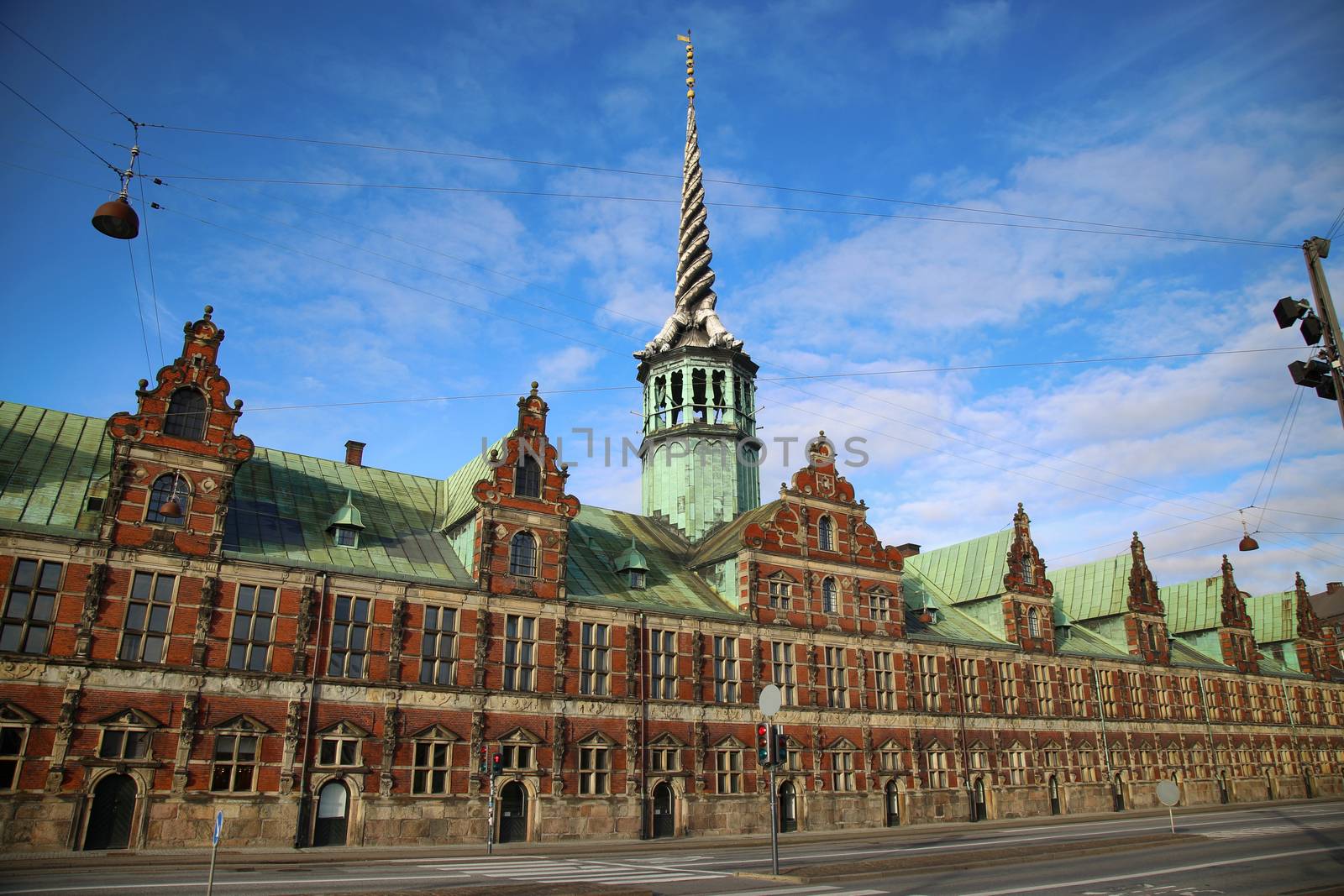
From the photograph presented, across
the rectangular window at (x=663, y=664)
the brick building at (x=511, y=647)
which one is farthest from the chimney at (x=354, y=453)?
the rectangular window at (x=663, y=664)

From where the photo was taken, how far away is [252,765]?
35281mm

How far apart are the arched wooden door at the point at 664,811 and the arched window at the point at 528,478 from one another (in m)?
15.2

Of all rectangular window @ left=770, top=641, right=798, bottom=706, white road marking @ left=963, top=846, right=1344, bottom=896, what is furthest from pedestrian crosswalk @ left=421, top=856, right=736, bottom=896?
rectangular window @ left=770, top=641, right=798, bottom=706

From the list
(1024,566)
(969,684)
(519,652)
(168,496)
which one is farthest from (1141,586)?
(168,496)

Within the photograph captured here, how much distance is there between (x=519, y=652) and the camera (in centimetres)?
4262

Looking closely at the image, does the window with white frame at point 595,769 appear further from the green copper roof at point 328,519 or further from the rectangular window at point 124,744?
the rectangular window at point 124,744

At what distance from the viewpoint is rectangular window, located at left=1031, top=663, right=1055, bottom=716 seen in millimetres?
63125

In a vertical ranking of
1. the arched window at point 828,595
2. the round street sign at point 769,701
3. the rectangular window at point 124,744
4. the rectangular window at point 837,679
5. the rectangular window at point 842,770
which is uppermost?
the arched window at point 828,595

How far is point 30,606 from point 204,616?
18.1ft

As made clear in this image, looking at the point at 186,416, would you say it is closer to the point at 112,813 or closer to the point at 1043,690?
the point at 112,813

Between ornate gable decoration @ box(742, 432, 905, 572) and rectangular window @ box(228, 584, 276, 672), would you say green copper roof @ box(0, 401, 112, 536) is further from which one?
ornate gable decoration @ box(742, 432, 905, 572)

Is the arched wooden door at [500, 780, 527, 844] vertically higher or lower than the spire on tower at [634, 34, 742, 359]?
lower

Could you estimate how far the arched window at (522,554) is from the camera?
4388 centimetres

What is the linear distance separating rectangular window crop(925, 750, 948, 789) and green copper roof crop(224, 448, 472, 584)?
1180 inches
